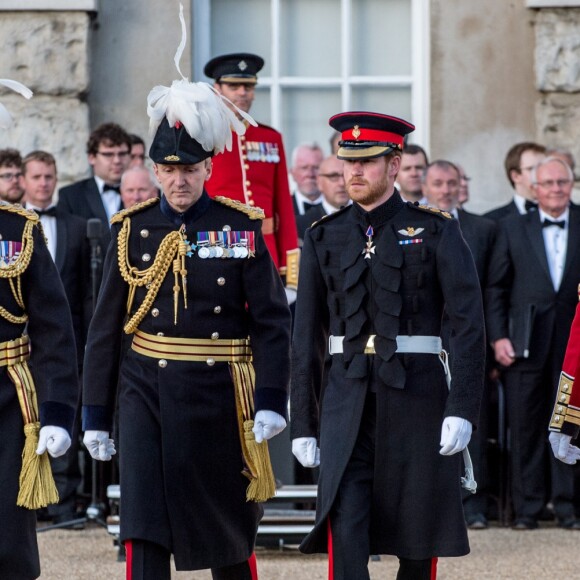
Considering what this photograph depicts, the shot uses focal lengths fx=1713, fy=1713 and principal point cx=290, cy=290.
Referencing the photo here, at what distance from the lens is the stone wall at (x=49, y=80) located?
1059 cm

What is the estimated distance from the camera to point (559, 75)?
10.8 metres

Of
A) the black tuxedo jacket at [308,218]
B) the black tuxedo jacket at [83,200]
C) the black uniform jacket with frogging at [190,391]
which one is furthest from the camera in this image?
the black tuxedo jacket at [308,218]

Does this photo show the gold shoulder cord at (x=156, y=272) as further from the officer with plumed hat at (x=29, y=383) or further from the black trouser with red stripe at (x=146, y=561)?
the black trouser with red stripe at (x=146, y=561)

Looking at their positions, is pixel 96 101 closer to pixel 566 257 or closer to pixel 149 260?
pixel 566 257

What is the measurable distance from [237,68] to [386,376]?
3064mm

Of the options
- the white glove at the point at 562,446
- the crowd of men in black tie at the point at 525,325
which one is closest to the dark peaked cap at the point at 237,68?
the crowd of men in black tie at the point at 525,325

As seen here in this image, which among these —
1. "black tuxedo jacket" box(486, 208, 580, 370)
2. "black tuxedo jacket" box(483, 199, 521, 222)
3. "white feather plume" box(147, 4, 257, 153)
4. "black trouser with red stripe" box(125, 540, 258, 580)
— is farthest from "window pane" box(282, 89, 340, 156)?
"black trouser with red stripe" box(125, 540, 258, 580)

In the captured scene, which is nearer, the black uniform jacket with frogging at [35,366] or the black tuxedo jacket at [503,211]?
the black uniform jacket with frogging at [35,366]

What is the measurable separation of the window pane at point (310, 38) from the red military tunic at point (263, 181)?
8.59ft

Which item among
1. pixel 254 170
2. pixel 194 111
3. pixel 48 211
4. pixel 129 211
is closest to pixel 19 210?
pixel 129 211

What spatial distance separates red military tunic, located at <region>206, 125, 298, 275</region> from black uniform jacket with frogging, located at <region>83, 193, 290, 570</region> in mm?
2498

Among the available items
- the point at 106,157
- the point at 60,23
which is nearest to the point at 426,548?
the point at 106,157

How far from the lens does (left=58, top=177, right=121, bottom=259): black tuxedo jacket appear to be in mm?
9648

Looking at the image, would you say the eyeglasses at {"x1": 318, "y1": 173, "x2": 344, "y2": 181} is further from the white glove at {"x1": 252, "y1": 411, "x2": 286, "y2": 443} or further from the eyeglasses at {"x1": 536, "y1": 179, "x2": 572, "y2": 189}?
the white glove at {"x1": 252, "y1": 411, "x2": 286, "y2": 443}
